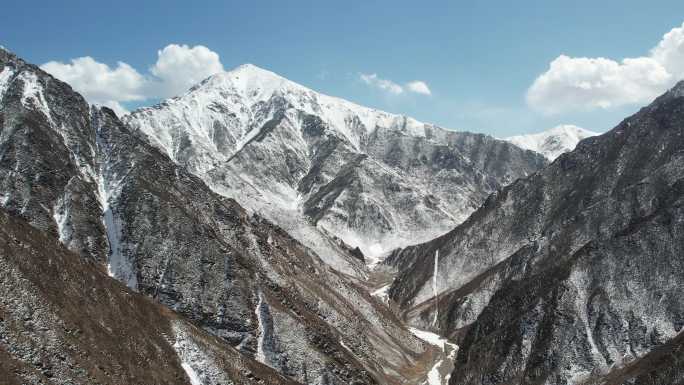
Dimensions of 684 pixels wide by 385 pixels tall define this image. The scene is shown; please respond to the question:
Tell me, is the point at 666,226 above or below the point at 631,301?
above

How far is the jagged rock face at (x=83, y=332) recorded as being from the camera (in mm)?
62500

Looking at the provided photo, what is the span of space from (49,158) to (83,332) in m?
70.1

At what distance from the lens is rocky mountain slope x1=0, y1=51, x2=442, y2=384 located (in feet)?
345

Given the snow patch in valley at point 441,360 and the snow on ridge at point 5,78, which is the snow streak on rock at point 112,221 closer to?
the snow on ridge at point 5,78

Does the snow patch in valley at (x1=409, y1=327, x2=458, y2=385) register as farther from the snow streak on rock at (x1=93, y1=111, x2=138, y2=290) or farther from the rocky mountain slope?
the snow streak on rock at (x1=93, y1=111, x2=138, y2=290)

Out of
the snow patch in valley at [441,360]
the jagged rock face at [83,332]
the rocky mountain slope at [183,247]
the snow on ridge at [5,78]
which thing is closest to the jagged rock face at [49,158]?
the snow on ridge at [5,78]

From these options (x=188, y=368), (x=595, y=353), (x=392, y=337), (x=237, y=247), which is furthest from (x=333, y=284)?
(x=188, y=368)

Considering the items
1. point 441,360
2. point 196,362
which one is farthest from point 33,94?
point 441,360

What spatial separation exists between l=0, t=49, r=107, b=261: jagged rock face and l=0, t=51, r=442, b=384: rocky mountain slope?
0.29 metres

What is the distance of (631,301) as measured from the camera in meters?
115

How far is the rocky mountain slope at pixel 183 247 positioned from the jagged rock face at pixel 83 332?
1341cm

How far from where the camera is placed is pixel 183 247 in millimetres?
113750

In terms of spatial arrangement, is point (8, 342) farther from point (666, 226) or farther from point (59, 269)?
point (666, 226)

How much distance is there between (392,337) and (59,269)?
8679 cm
